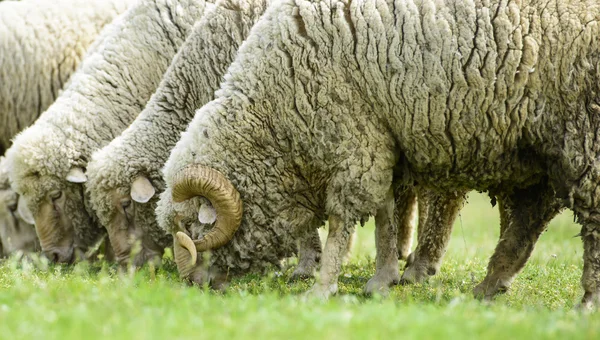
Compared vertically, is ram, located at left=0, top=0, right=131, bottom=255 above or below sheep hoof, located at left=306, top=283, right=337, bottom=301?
above

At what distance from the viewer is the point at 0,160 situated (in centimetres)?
1053

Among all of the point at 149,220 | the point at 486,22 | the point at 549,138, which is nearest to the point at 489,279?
the point at 549,138

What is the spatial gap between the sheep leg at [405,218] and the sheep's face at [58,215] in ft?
10.3

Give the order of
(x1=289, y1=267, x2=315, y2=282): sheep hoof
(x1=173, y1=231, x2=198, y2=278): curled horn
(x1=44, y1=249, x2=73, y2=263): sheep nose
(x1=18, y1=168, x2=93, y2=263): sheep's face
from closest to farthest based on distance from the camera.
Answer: (x1=173, y1=231, x2=198, y2=278): curled horn
(x1=289, y1=267, x2=315, y2=282): sheep hoof
(x1=18, y1=168, x2=93, y2=263): sheep's face
(x1=44, y1=249, x2=73, y2=263): sheep nose

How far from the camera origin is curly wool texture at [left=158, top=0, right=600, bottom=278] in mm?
6117

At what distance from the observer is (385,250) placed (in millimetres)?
7613

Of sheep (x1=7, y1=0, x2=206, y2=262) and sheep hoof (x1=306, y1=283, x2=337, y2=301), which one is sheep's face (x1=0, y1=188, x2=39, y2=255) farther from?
sheep hoof (x1=306, y1=283, x2=337, y2=301)

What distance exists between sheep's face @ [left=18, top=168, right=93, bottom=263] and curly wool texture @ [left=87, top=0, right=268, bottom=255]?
0.85m

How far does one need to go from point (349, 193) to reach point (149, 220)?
8.50 feet

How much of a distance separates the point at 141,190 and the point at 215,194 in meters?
1.55

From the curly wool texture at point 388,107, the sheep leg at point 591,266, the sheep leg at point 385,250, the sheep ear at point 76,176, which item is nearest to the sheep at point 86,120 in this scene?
the sheep ear at point 76,176

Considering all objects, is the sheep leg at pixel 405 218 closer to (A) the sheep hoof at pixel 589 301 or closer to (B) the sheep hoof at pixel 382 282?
(B) the sheep hoof at pixel 382 282

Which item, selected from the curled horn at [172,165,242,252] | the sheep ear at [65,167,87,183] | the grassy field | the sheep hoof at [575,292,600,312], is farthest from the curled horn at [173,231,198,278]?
the sheep hoof at [575,292,600,312]

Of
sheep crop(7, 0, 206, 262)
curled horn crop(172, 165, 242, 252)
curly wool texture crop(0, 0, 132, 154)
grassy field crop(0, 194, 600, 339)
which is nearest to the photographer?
grassy field crop(0, 194, 600, 339)
